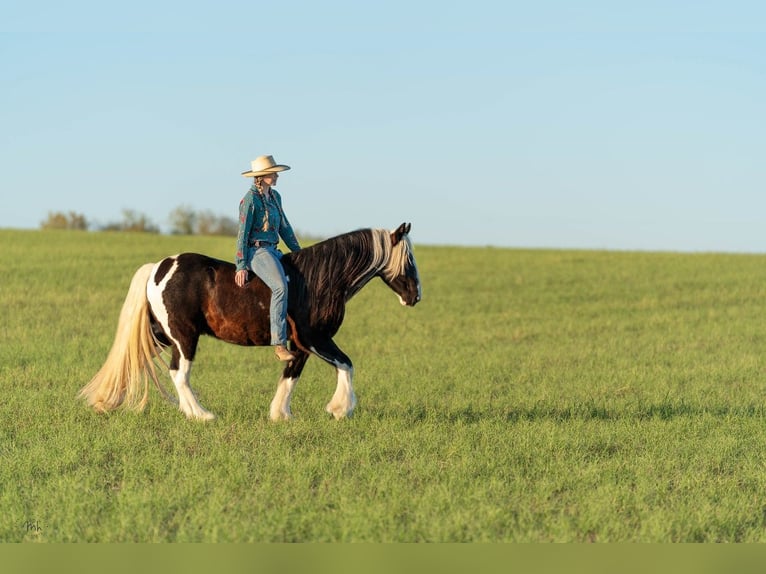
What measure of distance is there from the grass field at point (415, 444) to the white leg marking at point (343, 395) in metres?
0.26

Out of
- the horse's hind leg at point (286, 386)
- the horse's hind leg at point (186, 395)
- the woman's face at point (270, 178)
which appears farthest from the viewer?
the horse's hind leg at point (286, 386)

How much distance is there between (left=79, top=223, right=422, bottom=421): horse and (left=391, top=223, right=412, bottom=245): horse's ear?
1cm

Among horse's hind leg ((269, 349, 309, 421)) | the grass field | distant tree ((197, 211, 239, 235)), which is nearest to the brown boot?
horse's hind leg ((269, 349, 309, 421))

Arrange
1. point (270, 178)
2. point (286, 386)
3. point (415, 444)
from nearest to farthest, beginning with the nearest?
point (415, 444)
point (270, 178)
point (286, 386)

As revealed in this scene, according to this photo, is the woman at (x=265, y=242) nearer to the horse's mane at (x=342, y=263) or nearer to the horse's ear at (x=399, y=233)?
the horse's mane at (x=342, y=263)

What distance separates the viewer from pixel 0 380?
14633 mm

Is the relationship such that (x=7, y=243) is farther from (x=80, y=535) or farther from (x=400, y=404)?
(x=80, y=535)

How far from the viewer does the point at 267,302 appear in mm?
10484

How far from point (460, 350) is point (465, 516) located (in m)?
13.4

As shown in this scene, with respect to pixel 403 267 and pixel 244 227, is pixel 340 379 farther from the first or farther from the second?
pixel 244 227

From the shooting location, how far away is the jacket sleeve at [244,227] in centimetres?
1021

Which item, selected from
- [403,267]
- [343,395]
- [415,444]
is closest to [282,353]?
[343,395]

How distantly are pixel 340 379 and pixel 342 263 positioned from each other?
4.32 feet

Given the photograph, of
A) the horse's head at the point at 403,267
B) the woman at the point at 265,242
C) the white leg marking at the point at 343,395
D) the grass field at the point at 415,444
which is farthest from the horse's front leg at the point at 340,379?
the horse's head at the point at 403,267
